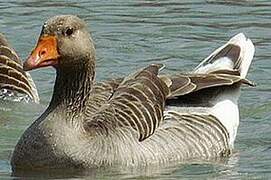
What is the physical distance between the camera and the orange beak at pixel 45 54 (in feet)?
34.3

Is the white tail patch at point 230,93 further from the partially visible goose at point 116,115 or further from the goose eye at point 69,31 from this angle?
the goose eye at point 69,31

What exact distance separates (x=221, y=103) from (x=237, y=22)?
4267 mm

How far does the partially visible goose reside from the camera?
10805 millimetres

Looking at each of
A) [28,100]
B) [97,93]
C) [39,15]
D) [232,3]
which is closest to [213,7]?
[232,3]

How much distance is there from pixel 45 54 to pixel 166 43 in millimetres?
5306

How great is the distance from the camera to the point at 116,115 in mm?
11234

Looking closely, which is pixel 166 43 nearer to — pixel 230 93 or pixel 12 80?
pixel 12 80

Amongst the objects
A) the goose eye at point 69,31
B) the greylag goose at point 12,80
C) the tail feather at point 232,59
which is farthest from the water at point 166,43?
the goose eye at point 69,31

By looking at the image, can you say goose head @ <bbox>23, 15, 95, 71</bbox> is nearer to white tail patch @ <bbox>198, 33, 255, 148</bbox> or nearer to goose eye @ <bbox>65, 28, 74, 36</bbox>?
goose eye @ <bbox>65, 28, 74, 36</bbox>

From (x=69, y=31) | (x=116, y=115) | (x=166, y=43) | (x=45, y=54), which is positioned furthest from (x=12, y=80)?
(x=45, y=54)

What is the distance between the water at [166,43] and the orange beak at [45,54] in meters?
1.16

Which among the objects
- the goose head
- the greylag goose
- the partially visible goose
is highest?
the greylag goose

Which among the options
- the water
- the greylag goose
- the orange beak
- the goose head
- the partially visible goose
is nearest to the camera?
the orange beak

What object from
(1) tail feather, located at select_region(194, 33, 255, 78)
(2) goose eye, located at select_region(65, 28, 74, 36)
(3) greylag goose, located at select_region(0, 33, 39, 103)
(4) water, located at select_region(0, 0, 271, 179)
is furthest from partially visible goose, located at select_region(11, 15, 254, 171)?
(3) greylag goose, located at select_region(0, 33, 39, 103)
